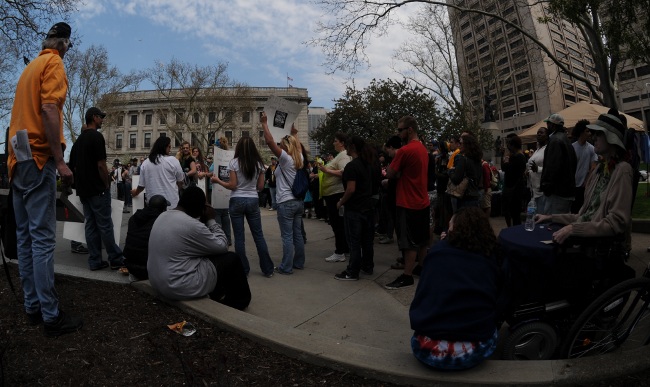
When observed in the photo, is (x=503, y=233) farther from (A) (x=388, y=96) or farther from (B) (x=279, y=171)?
(A) (x=388, y=96)

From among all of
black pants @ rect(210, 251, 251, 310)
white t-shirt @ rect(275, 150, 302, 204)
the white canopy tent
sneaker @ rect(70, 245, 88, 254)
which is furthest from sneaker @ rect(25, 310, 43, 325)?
the white canopy tent

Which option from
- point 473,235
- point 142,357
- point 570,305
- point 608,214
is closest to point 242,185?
point 142,357

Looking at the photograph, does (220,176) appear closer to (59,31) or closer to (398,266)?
(398,266)

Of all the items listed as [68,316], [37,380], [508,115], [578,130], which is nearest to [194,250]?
[68,316]

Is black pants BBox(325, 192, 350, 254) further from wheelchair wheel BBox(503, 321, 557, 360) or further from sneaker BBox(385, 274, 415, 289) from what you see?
wheelchair wheel BBox(503, 321, 557, 360)

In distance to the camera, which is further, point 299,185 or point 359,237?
point 299,185

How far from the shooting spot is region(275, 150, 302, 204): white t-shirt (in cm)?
541

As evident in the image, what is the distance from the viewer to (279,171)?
549 cm

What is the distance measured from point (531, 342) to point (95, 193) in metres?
4.74

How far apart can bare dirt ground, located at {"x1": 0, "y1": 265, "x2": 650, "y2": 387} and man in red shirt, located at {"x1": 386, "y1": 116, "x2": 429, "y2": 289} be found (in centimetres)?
227

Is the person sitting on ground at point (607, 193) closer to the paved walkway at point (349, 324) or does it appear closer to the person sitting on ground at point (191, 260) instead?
the paved walkway at point (349, 324)

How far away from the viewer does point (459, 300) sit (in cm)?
239

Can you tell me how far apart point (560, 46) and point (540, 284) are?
2135 centimetres

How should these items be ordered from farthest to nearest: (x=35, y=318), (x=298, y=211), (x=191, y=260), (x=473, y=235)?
(x=298, y=211) → (x=191, y=260) → (x=35, y=318) → (x=473, y=235)
